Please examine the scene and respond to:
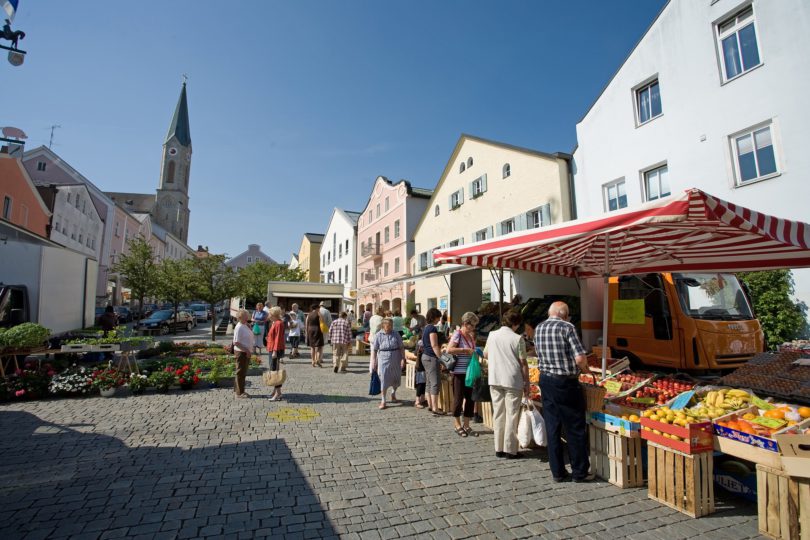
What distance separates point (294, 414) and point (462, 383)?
9.74ft

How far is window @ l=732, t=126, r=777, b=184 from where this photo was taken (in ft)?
32.0

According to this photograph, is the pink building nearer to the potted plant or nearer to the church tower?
the potted plant

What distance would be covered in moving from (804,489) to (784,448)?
294mm

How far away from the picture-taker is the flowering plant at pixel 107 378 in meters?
8.04

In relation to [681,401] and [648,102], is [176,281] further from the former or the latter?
[681,401]

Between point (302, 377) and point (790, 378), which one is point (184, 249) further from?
point (790, 378)

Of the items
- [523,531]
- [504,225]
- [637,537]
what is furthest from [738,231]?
[504,225]

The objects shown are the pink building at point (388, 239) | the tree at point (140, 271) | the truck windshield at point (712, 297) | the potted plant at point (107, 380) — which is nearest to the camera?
the truck windshield at point (712, 297)

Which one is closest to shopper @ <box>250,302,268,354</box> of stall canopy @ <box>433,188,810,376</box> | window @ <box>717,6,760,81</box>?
stall canopy @ <box>433,188,810,376</box>

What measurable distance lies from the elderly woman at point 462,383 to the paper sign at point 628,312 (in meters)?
3.32

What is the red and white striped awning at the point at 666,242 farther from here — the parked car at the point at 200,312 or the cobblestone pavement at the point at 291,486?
the parked car at the point at 200,312

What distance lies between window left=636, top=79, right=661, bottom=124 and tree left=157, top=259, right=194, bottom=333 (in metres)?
20.2

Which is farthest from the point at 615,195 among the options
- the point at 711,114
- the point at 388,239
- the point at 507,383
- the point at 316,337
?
the point at 388,239

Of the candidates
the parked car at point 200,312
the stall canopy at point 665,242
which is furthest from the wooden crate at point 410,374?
the parked car at point 200,312
